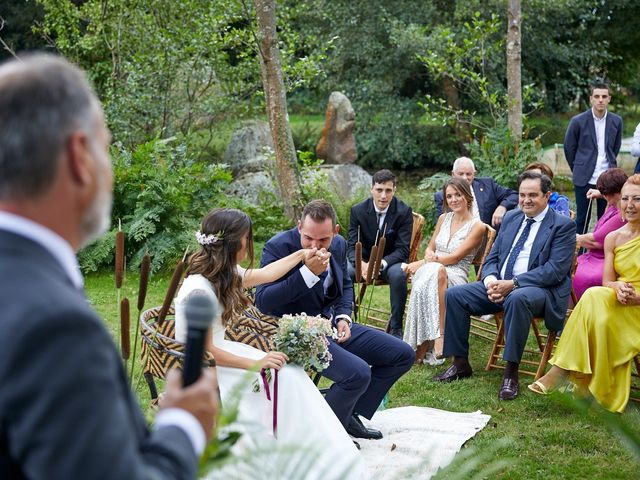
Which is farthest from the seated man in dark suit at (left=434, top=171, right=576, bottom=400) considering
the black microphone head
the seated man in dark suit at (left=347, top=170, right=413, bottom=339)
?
the black microphone head

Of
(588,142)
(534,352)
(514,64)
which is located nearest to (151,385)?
(534,352)

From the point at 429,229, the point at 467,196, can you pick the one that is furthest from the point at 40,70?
the point at 429,229

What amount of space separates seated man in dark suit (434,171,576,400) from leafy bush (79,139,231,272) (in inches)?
149

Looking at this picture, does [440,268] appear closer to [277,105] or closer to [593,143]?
[593,143]

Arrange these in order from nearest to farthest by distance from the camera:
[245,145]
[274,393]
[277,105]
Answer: [274,393] < [277,105] < [245,145]

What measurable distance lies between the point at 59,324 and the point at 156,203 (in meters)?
8.36

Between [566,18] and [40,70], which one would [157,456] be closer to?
[40,70]

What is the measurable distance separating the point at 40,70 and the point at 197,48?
1123 centimetres

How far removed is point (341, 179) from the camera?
1446 cm

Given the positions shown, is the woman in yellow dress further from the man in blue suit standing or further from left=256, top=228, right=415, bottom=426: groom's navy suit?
the man in blue suit standing

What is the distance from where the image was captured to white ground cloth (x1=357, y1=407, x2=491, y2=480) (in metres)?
4.83

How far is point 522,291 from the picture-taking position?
5.96m

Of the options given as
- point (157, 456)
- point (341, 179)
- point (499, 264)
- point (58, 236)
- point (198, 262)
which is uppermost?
point (58, 236)


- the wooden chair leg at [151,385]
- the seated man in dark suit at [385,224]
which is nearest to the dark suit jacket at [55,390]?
the wooden chair leg at [151,385]
